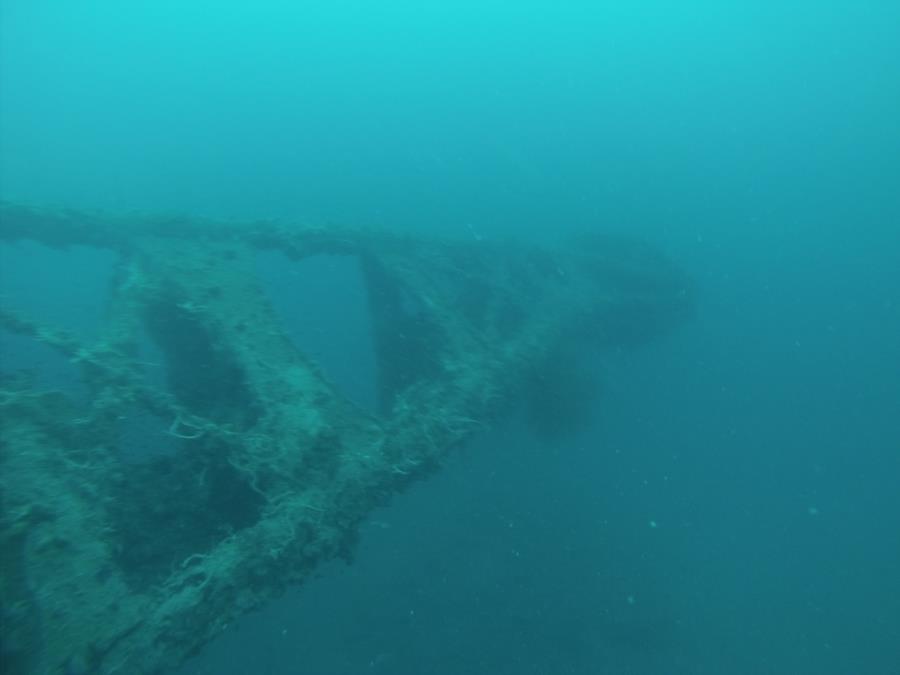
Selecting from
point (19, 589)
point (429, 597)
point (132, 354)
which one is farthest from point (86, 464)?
point (429, 597)

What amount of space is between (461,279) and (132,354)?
190 inches

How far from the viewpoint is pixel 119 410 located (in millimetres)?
4152

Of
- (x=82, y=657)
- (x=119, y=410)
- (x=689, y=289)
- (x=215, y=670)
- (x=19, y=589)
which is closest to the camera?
(x=19, y=589)

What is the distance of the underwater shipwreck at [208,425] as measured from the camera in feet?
9.93

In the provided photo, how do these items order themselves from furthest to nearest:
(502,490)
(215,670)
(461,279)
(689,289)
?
1. (689,289)
2. (461,279)
3. (502,490)
4. (215,670)

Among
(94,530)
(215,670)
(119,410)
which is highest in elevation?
(119,410)

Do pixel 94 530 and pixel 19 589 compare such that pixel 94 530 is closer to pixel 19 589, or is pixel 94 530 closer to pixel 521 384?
pixel 19 589

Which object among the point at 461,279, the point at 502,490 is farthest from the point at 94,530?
the point at 461,279

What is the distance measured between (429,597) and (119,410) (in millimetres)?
3889

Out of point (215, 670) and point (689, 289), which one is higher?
point (689, 289)

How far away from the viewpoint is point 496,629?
18.6 feet

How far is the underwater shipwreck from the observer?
3.03 metres

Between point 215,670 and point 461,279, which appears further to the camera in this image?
point 461,279

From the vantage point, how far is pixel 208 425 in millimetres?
4180
